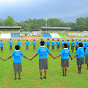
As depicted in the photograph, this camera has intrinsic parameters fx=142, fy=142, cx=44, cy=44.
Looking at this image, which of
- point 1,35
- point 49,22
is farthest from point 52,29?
point 49,22

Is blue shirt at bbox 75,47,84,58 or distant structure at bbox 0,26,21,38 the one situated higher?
distant structure at bbox 0,26,21,38

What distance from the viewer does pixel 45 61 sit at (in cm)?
674

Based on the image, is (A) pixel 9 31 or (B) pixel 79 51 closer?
(B) pixel 79 51

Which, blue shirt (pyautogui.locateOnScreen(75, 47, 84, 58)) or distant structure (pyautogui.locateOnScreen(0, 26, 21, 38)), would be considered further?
distant structure (pyautogui.locateOnScreen(0, 26, 21, 38))

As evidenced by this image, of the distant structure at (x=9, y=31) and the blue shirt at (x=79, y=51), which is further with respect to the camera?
the distant structure at (x=9, y=31)

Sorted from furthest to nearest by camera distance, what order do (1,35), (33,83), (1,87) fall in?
1. (1,35)
2. (33,83)
3. (1,87)

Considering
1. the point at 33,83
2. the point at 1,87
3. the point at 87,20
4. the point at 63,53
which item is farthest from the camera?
the point at 87,20

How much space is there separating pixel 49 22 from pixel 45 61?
113793 mm

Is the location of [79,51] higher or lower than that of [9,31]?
lower

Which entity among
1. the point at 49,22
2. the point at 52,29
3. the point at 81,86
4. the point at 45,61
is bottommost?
the point at 81,86

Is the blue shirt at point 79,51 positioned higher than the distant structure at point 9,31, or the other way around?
the distant structure at point 9,31

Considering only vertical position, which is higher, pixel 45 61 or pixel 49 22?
pixel 49 22

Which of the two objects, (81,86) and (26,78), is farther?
(26,78)

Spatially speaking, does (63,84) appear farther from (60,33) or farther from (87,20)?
(87,20)
